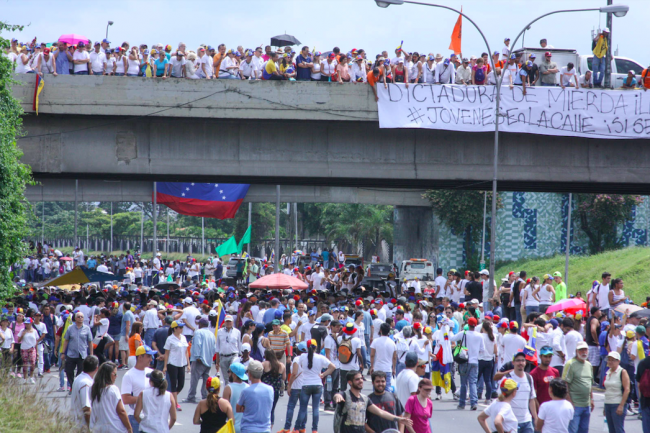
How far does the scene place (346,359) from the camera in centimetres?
1139

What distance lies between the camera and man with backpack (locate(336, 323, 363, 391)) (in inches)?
447

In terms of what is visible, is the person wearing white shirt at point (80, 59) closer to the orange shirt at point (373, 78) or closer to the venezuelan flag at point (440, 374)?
the orange shirt at point (373, 78)

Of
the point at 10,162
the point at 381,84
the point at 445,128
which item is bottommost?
the point at 10,162

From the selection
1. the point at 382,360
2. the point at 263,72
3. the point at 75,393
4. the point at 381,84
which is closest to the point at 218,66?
the point at 263,72

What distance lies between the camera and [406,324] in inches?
562

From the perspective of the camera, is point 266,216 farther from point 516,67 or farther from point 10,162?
point 10,162

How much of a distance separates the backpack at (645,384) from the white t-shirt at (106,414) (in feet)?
22.4

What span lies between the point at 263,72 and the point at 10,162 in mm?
7771

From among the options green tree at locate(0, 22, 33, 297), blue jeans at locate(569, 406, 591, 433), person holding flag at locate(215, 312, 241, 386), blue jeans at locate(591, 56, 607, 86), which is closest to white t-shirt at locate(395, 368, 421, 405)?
blue jeans at locate(569, 406, 591, 433)

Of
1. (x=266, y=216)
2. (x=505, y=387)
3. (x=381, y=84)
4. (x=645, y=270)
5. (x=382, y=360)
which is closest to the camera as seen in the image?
(x=505, y=387)

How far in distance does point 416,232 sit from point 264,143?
2970cm

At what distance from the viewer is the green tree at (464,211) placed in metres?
44.6

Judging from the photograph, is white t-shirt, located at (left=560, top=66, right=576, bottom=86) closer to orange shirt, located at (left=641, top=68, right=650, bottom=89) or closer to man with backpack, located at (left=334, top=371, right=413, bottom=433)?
orange shirt, located at (left=641, top=68, right=650, bottom=89)

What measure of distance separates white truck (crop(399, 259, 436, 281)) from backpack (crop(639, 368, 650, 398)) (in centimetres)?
2415
